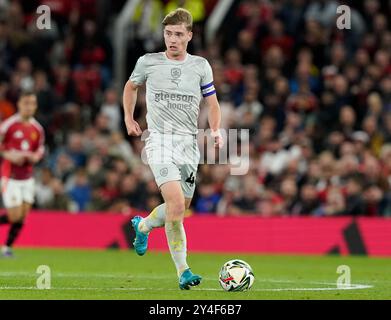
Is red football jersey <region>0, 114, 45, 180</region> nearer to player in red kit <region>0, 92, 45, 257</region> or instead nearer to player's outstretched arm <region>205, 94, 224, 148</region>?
player in red kit <region>0, 92, 45, 257</region>

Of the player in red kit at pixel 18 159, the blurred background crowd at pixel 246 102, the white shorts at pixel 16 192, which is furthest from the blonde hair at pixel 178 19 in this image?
the blurred background crowd at pixel 246 102

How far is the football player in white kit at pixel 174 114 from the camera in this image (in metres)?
11.7

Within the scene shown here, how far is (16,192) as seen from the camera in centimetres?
1883

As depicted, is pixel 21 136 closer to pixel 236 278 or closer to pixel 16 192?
pixel 16 192

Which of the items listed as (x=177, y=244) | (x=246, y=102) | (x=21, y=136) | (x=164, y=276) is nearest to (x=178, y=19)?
(x=177, y=244)

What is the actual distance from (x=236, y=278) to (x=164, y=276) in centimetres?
256

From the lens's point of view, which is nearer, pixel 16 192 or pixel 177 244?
pixel 177 244

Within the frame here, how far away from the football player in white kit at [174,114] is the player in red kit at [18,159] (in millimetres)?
6802

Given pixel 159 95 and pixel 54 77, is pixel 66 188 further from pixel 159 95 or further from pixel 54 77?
pixel 159 95

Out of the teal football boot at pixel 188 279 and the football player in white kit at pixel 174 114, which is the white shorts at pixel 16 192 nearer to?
the football player in white kit at pixel 174 114


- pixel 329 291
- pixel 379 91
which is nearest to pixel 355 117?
pixel 379 91

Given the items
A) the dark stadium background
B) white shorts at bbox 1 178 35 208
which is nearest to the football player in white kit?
white shorts at bbox 1 178 35 208
